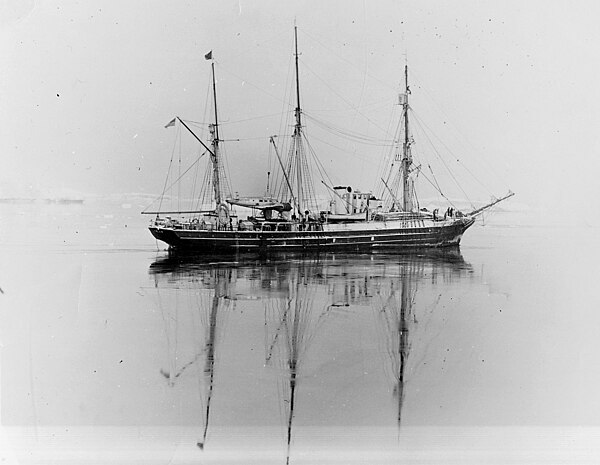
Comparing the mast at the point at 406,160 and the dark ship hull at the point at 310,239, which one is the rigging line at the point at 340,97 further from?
the dark ship hull at the point at 310,239

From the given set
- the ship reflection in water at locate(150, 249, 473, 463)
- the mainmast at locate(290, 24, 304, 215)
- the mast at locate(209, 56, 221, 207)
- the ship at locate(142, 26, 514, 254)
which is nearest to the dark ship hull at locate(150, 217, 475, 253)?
the ship at locate(142, 26, 514, 254)

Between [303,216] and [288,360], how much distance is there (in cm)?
185

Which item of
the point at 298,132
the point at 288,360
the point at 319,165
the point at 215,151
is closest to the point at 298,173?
the point at 319,165

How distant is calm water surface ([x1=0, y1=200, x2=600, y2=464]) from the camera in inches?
92.2

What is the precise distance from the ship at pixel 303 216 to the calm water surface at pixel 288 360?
0.51 metres

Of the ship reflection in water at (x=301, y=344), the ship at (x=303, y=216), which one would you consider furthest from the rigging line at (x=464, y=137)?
the ship reflection in water at (x=301, y=344)

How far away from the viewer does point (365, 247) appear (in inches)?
185

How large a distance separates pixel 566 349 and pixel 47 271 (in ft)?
9.22

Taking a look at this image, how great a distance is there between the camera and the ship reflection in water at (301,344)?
2326 mm

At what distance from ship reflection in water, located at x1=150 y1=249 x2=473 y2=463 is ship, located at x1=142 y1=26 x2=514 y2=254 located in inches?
15.4

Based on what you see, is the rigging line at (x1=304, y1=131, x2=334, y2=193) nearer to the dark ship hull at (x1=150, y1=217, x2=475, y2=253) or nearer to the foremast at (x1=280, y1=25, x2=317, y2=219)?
the foremast at (x1=280, y1=25, x2=317, y2=219)

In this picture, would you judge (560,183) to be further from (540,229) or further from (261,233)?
(261,233)

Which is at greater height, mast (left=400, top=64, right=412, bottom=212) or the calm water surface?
mast (left=400, top=64, right=412, bottom=212)

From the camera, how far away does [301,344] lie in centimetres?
266
